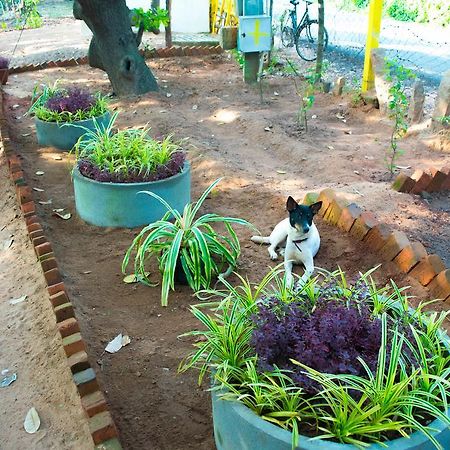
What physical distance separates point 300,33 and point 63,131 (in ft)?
26.3

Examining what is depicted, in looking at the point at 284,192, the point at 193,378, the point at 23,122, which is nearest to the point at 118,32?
the point at 23,122

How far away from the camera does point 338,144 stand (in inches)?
256

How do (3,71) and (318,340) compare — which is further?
(3,71)

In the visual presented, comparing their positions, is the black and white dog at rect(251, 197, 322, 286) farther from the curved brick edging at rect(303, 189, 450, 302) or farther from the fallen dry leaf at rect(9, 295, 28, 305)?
the fallen dry leaf at rect(9, 295, 28, 305)

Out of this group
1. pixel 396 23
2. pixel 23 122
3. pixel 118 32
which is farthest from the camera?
pixel 396 23

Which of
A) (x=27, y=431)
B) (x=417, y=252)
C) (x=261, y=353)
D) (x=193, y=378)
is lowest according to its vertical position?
(x=27, y=431)

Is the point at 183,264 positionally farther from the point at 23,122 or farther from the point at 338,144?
the point at 23,122

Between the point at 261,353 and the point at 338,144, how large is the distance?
467 cm

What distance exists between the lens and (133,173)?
14.5ft

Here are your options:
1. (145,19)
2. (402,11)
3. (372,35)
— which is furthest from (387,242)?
(402,11)

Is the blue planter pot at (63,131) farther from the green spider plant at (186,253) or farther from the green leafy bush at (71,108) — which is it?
the green spider plant at (186,253)

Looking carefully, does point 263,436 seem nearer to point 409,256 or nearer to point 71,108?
point 409,256

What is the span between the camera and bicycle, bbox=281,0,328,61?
41.1 ft

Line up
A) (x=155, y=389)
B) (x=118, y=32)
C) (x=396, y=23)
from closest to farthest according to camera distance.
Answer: (x=155, y=389), (x=118, y=32), (x=396, y=23)
